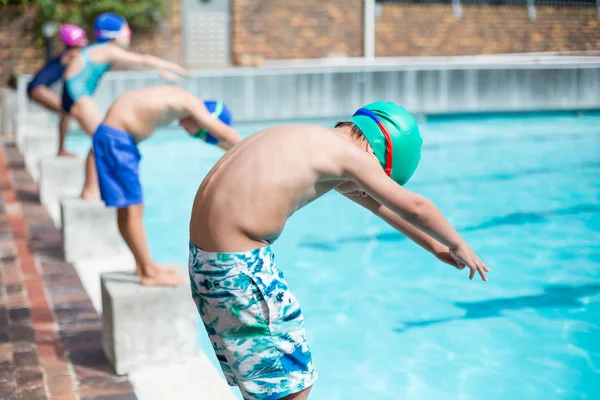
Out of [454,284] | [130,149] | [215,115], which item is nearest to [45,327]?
[130,149]

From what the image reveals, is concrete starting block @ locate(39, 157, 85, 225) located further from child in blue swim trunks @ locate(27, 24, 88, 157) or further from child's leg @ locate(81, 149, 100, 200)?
child in blue swim trunks @ locate(27, 24, 88, 157)

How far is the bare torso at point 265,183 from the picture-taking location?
2.26 meters

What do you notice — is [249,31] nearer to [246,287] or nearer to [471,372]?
[471,372]

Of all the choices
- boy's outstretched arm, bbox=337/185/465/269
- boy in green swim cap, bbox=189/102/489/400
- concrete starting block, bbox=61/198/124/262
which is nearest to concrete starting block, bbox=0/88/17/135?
concrete starting block, bbox=61/198/124/262

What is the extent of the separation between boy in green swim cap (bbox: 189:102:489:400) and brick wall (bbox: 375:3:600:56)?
18.8 meters

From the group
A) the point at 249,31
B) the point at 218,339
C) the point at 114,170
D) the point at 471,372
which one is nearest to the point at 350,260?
the point at 471,372

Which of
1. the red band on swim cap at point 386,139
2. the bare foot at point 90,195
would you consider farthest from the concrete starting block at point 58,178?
the red band on swim cap at point 386,139

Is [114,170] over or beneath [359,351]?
over

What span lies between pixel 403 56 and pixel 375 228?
520 inches

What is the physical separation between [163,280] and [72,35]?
6.36 metres

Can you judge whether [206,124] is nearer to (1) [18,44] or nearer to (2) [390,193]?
(2) [390,193]

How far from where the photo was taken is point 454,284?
6707 mm

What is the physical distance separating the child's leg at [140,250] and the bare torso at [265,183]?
6.52 feet

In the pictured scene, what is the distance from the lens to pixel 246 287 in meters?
2.29
